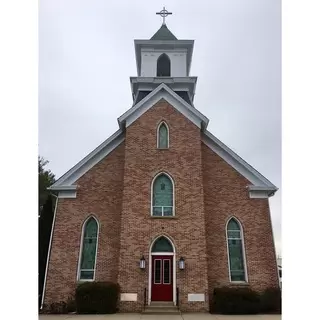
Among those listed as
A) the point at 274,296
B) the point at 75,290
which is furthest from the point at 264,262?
the point at 75,290

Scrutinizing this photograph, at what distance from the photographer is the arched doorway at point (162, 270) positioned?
14891mm

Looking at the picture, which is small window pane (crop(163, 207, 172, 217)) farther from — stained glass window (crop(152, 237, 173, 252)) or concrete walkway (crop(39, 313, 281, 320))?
Result: concrete walkway (crop(39, 313, 281, 320))

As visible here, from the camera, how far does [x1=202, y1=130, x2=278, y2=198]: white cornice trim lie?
1653 centimetres

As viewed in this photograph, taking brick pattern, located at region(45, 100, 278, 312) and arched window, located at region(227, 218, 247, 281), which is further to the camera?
arched window, located at region(227, 218, 247, 281)

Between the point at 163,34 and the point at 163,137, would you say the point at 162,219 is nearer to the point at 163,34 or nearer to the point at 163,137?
the point at 163,137

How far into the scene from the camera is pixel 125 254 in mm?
14953

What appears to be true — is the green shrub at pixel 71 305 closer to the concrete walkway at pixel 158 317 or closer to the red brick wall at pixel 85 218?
the red brick wall at pixel 85 218

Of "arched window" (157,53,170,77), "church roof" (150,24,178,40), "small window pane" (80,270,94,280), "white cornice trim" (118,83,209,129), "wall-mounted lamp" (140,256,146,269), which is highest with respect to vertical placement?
"church roof" (150,24,178,40)

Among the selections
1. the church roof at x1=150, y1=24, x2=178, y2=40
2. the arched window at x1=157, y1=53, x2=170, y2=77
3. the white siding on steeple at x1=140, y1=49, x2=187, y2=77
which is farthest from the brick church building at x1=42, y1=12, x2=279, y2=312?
the church roof at x1=150, y1=24, x2=178, y2=40

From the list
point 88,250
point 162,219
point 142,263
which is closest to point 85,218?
point 88,250

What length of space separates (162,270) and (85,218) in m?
3.74

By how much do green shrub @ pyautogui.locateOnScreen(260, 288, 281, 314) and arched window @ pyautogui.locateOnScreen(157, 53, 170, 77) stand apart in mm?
11343
